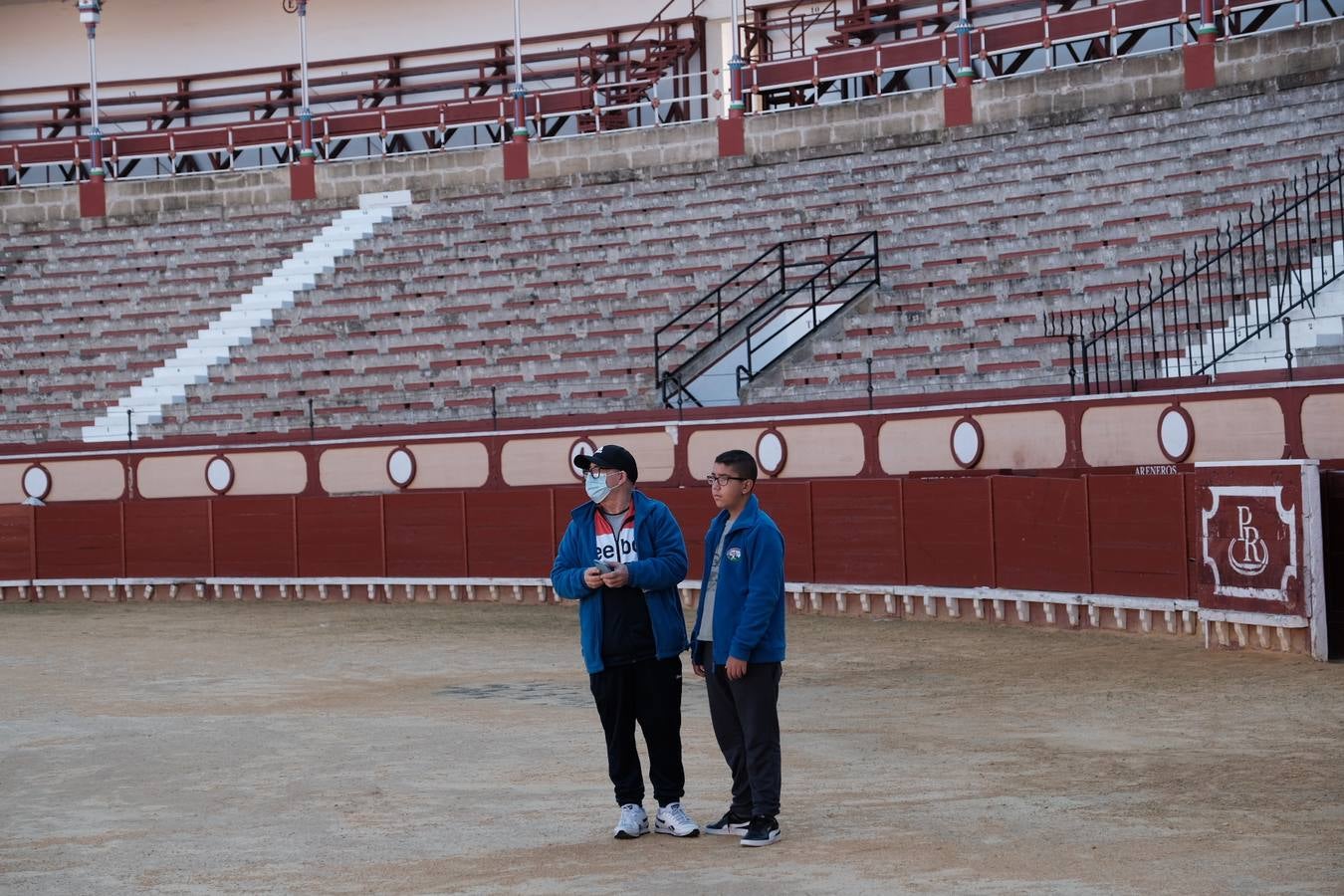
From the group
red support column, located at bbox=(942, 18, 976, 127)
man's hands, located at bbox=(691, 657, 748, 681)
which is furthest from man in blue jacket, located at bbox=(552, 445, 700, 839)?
red support column, located at bbox=(942, 18, 976, 127)

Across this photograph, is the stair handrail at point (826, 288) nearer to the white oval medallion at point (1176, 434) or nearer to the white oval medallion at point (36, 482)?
the white oval medallion at point (1176, 434)

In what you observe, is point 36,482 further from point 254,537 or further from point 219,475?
point 254,537

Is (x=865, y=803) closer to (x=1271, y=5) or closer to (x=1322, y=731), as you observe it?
(x=1322, y=731)

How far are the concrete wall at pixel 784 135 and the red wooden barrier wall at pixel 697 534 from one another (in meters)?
7.79

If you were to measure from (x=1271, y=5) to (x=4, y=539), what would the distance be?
16963 millimetres

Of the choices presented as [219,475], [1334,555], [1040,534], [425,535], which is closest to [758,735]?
[1334,555]

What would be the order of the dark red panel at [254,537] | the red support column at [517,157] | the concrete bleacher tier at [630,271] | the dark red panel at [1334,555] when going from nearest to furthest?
the dark red panel at [1334,555]
the concrete bleacher tier at [630,271]
the dark red panel at [254,537]
the red support column at [517,157]

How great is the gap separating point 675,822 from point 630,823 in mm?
170

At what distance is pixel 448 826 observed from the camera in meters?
7.04

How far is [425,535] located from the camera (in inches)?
779

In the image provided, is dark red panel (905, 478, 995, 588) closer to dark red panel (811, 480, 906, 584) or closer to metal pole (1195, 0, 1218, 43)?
dark red panel (811, 480, 906, 584)

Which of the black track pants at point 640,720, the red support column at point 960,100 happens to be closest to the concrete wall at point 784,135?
the red support column at point 960,100

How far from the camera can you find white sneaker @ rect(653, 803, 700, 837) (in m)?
6.73

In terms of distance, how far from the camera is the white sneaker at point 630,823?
6.69m
